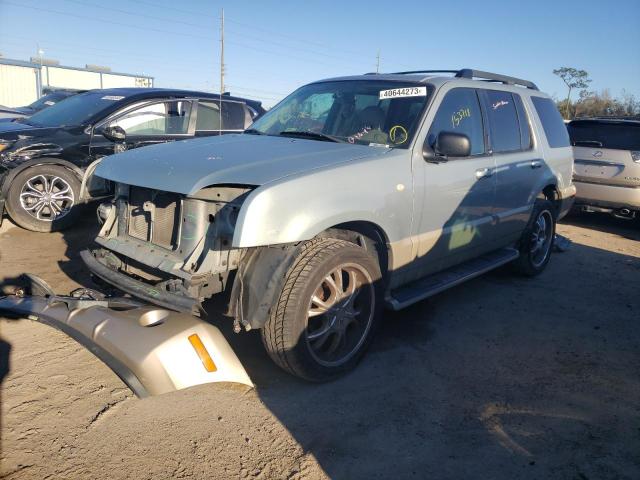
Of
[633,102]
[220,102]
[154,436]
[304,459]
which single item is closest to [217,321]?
[154,436]

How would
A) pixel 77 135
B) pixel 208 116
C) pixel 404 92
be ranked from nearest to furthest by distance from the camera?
pixel 404 92 → pixel 77 135 → pixel 208 116

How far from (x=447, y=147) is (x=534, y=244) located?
260 cm

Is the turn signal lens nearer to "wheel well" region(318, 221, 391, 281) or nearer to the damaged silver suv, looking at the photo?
the damaged silver suv

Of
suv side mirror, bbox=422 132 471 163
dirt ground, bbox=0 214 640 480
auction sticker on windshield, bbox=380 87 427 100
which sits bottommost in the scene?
dirt ground, bbox=0 214 640 480

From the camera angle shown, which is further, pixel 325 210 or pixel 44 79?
pixel 44 79

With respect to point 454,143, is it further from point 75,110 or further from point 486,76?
point 75,110

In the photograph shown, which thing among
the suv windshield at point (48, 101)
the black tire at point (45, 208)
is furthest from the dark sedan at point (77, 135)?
the suv windshield at point (48, 101)

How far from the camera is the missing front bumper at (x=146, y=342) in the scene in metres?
2.72

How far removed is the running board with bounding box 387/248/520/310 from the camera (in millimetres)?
3607

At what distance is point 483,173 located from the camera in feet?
13.8

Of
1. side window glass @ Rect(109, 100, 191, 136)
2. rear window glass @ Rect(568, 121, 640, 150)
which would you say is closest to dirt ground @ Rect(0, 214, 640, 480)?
side window glass @ Rect(109, 100, 191, 136)

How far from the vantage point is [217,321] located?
12.9 ft

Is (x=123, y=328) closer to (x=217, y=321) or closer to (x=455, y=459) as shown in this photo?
(x=217, y=321)

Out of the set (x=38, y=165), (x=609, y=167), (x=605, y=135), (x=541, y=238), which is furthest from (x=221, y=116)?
(x=605, y=135)
